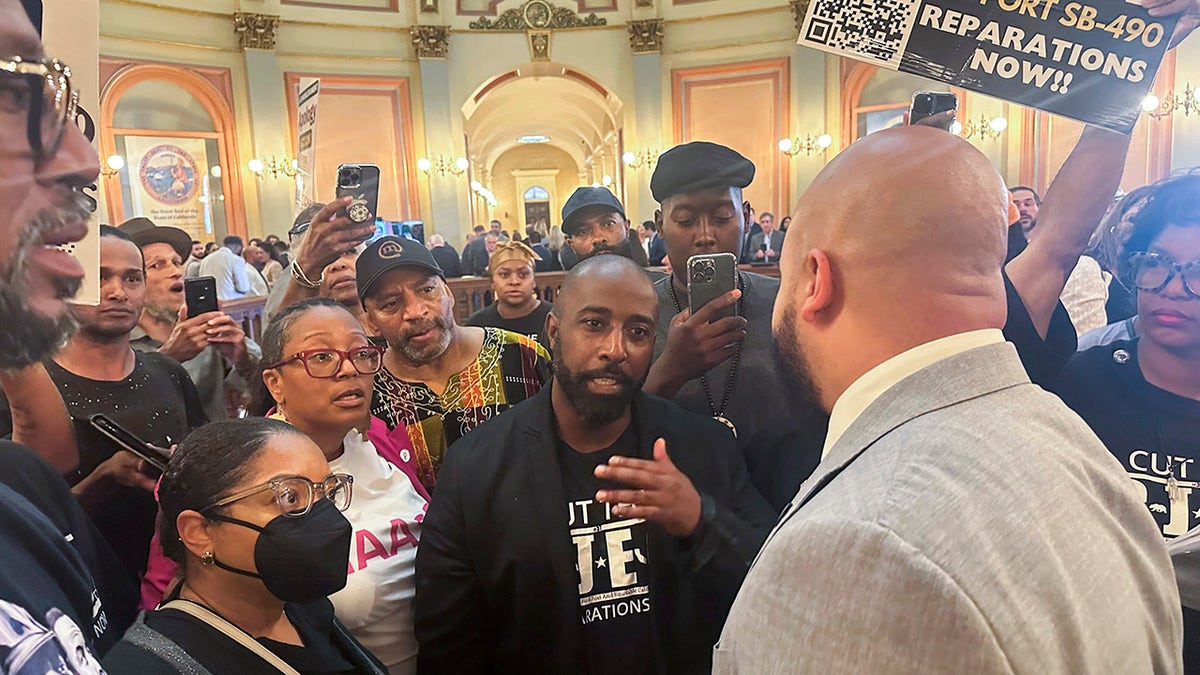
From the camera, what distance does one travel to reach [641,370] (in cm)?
173

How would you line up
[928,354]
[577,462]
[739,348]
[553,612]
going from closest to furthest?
[928,354] → [553,612] → [577,462] → [739,348]

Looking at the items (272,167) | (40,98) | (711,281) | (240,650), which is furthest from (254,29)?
(40,98)

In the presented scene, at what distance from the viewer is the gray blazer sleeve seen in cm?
69

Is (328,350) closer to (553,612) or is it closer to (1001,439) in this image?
(553,612)

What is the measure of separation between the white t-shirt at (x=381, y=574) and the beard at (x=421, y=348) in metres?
0.59

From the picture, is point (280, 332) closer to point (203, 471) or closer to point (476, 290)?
point (203, 471)

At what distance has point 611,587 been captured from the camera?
160 cm

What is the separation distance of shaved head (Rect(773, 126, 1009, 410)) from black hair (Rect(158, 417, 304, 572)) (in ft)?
3.66

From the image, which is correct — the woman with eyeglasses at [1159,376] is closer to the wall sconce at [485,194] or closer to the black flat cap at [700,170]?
the black flat cap at [700,170]

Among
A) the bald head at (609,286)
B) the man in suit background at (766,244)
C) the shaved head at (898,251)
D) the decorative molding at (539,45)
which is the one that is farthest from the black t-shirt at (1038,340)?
the decorative molding at (539,45)

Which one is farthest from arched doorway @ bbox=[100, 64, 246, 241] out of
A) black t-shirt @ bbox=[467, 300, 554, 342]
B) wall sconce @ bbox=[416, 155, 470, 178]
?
black t-shirt @ bbox=[467, 300, 554, 342]

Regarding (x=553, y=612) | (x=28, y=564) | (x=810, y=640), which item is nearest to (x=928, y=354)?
(x=810, y=640)

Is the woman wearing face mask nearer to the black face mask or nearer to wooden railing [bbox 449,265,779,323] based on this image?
the black face mask

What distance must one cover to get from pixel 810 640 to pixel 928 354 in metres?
0.38
